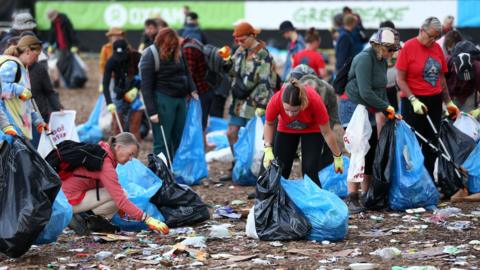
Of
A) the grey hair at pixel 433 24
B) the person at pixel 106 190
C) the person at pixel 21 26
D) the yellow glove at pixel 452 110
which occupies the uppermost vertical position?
the grey hair at pixel 433 24

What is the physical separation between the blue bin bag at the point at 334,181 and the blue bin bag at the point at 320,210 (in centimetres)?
165

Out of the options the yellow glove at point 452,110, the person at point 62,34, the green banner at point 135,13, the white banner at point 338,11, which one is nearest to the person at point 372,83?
the yellow glove at point 452,110

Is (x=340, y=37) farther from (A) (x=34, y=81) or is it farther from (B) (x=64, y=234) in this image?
(B) (x=64, y=234)

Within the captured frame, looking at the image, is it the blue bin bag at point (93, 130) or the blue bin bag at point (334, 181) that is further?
the blue bin bag at point (93, 130)

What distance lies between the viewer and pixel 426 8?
62.5 feet

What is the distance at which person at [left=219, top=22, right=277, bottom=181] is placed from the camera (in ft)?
31.7

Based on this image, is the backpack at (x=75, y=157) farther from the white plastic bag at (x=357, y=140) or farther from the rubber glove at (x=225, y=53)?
the rubber glove at (x=225, y=53)

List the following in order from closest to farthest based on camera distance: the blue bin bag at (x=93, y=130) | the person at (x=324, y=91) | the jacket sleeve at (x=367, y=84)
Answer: the jacket sleeve at (x=367, y=84) → the person at (x=324, y=91) → the blue bin bag at (x=93, y=130)

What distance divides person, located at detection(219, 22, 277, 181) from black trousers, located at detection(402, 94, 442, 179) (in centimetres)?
154

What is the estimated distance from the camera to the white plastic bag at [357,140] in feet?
26.7

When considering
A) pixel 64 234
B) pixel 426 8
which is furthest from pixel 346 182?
pixel 426 8

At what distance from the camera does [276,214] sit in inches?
277

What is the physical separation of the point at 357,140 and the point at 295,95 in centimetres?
135

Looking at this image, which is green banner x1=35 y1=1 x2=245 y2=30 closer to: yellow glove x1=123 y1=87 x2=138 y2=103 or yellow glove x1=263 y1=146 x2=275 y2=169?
yellow glove x1=123 y1=87 x2=138 y2=103
